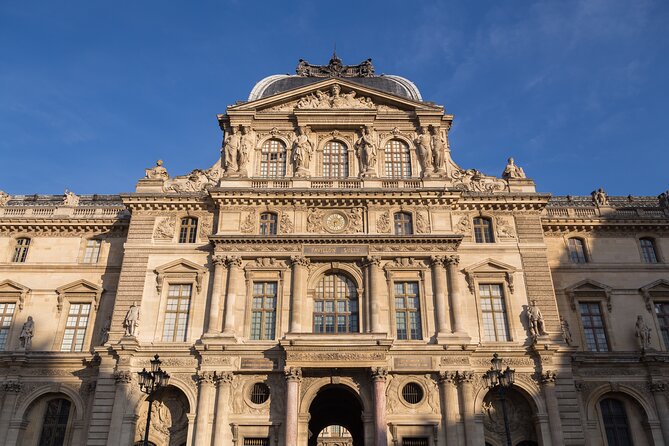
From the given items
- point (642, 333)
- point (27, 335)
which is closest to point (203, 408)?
point (27, 335)

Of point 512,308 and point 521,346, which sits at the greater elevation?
point 512,308

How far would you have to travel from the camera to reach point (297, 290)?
32.3 meters

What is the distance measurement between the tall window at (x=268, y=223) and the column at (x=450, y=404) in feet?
42.1

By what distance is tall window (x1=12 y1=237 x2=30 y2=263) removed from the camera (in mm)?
37372

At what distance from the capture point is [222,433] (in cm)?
2908

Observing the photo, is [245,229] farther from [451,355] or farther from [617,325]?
[617,325]

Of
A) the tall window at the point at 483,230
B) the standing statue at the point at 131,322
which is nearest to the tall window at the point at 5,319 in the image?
the standing statue at the point at 131,322

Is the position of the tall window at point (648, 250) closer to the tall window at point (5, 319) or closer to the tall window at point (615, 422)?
the tall window at point (615, 422)

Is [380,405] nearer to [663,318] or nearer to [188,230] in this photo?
[188,230]

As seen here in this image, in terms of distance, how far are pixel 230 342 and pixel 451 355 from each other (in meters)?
11.9

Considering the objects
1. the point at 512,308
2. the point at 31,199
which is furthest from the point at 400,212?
the point at 31,199

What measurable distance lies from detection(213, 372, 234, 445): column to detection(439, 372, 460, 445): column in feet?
36.4

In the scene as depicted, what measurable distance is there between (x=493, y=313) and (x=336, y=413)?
11.9 m

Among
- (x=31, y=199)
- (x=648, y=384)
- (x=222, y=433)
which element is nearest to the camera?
(x=222, y=433)
